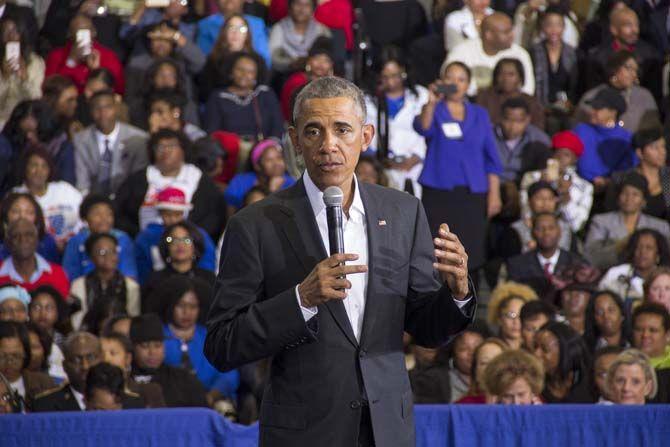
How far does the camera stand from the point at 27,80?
1089 centimetres

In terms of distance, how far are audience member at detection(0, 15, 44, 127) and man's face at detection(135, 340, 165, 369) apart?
348cm

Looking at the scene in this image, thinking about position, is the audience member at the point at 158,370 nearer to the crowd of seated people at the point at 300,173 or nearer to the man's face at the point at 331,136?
the crowd of seated people at the point at 300,173

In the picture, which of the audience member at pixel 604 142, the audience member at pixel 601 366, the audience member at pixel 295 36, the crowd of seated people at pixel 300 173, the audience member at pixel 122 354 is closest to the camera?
the audience member at pixel 601 366

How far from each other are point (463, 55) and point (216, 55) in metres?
2.01

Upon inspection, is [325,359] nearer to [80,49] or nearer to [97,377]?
[97,377]

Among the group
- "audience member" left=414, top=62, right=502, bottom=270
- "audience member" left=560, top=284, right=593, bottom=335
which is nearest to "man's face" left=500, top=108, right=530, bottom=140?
"audience member" left=414, top=62, right=502, bottom=270

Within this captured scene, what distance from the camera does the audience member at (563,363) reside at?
720 cm

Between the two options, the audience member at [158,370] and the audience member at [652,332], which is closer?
the audience member at [158,370]

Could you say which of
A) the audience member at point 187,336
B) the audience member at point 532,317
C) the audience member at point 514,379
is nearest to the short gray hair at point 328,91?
the audience member at point 514,379

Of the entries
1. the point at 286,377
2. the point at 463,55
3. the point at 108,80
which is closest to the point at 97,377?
the point at 286,377

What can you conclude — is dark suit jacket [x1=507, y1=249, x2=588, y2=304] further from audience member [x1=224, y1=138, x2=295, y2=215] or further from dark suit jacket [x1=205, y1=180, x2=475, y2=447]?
dark suit jacket [x1=205, y1=180, x2=475, y2=447]

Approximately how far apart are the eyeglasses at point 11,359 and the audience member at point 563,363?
280cm

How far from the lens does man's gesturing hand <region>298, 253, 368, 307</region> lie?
3117 millimetres

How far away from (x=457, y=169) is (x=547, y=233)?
0.90 metres
